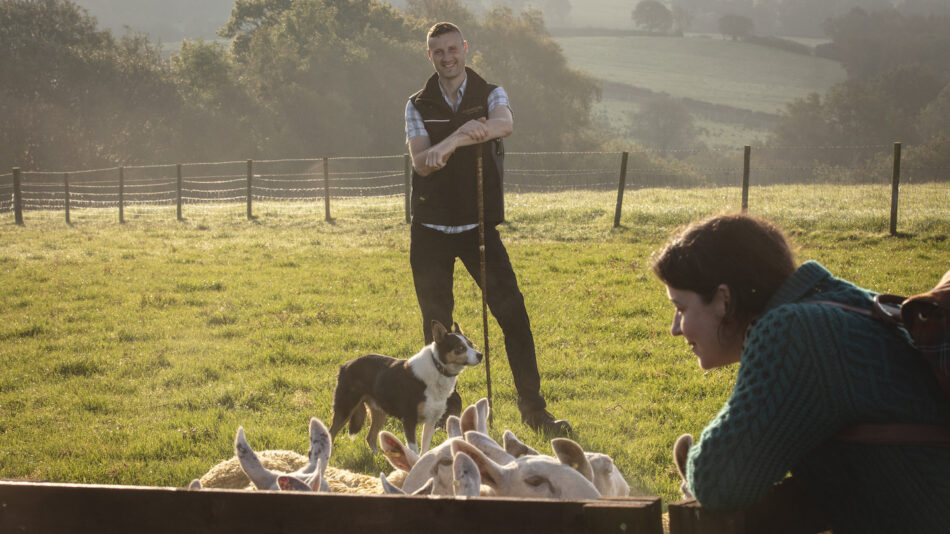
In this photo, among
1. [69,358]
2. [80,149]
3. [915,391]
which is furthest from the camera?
[80,149]

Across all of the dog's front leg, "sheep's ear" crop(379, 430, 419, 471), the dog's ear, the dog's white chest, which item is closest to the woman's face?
"sheep's ear" crop(379, 430, 419, 471)

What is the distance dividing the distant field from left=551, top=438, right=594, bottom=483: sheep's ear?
89.1 m

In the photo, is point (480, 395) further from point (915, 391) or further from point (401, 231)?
point (401, 231)

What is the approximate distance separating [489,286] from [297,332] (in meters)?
4.30

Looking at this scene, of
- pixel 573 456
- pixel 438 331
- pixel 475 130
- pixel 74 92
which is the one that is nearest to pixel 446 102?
pixel 475 130

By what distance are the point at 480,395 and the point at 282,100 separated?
55.8m

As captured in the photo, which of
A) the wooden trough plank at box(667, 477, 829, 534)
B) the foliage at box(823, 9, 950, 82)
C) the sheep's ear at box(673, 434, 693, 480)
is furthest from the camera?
the foliage at box(823, 9, 950, 82)

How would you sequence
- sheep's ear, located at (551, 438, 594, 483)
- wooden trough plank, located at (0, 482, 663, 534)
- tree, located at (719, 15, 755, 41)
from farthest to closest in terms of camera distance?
tree, located at (719, 15, 755, 41) → sheep's ear, located at (551, 438, 594, 483) → wooden trough plank, located at (0, 482, 663, 534)

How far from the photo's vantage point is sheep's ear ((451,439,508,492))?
2801 millimetres

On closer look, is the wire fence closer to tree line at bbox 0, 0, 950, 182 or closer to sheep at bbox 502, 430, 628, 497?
tree line at bbox 0, 0, 950, 182

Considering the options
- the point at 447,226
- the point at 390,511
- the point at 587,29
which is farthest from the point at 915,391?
the point at 587,29

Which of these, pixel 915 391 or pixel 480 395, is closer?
pixel 915 391

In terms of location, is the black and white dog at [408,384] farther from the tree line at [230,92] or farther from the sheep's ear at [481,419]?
the tree line at [230,92]

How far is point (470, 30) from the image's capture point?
7250 cm
